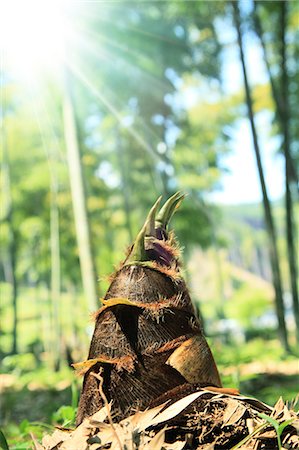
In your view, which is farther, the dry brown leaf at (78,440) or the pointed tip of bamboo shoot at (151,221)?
the pointed tip of bamboo shoot at (151,221)

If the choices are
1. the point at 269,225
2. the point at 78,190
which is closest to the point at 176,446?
the point at 78,190

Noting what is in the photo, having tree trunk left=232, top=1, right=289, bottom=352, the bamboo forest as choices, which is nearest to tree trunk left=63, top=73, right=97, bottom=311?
the bamboo forest

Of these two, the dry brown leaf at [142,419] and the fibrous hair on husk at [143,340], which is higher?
the fibrous hair on husk at [143,340]

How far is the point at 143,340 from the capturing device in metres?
1.17

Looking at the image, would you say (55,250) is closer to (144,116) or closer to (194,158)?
(144,116)

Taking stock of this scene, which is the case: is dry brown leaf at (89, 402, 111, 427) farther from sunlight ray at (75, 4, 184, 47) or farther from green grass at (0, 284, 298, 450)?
sunlight ray at (75, 4, 184, 47)

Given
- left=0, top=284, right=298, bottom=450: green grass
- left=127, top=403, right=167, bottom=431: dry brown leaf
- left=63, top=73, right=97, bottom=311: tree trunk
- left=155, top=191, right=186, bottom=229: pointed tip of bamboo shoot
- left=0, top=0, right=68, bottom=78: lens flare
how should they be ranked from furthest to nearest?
1. left=0, top=0, right=68, bottom=78: lens flare
2. left=63, top=73, right=97, bottom=311: tree trunk
3. left=0, top=284, right=298, bottom=450: green grass
4. left=155, top=191, right=186, bottom=229: pointed tip of bamboo shoot
5. left=127, top=403, right=167, bottom=431: dry brown leaf

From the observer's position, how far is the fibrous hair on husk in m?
1.14

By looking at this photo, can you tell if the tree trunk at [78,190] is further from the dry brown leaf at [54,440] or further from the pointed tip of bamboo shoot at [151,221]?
the dry brown leaf at [54,440]

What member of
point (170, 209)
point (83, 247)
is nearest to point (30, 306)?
point (83, 247)

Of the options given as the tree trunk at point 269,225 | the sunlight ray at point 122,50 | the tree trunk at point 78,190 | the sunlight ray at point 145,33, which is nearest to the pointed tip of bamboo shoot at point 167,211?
the tree trunk at point 78,190

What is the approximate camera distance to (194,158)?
84.3ft

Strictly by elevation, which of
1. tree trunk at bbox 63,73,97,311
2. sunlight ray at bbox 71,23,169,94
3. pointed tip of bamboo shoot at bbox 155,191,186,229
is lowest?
pointed tip of bamboo shoot at bbox 155,191,186,229

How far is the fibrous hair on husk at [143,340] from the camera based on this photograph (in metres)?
1.14
